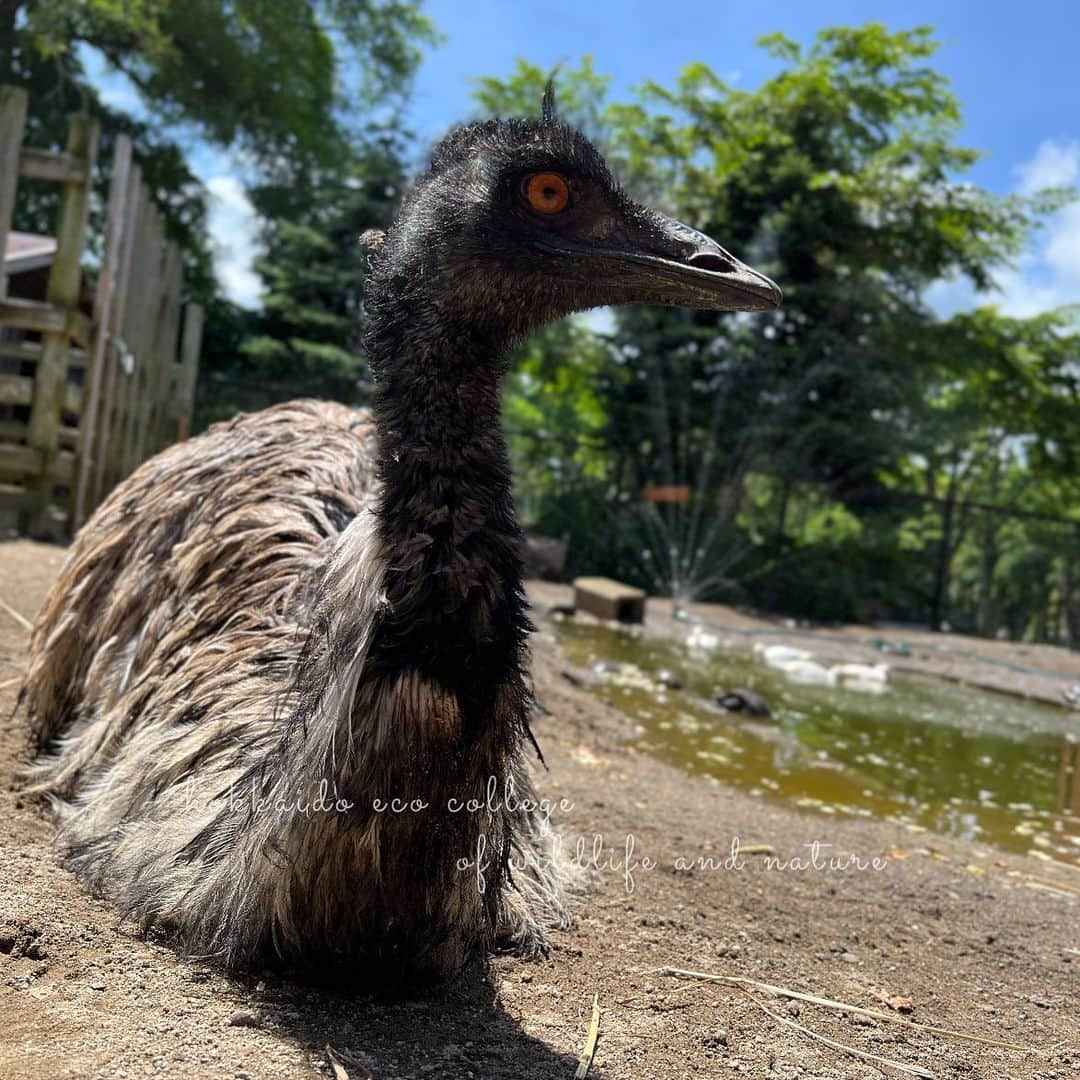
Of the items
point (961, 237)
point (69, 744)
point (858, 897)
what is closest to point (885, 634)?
point (961, 237)

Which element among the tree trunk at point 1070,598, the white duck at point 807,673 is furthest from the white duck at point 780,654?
the tree trunk at point 1070,598

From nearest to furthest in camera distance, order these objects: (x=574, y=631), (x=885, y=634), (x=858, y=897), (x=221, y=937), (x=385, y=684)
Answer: (x=385, y=684), (x=221, y=937), (x=858, y=897), (x=574, y=631), (x=885, y=634)

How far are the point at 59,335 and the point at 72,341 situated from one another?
2.37ft

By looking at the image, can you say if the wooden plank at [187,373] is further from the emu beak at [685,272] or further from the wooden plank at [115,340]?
the emu beak at [685,272]

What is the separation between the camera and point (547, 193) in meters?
2.54

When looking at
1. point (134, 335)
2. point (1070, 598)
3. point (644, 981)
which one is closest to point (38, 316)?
point (134, 335)

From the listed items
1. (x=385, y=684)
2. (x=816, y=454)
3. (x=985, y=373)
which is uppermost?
(x=985, y=373)

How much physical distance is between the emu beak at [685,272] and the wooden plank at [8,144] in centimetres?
618

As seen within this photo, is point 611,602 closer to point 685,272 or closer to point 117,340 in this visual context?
point 117,340

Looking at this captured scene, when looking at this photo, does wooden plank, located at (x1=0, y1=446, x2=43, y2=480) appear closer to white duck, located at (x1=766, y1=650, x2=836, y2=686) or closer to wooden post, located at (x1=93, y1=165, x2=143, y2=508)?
wooden post, located at (x1=93, y1=165, x2=143, y2=508)

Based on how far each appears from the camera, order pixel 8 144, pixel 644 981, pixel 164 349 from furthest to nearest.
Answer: pixel 164 349
pixel 8 144
pixel 644 981

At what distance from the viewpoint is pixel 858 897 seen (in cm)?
366

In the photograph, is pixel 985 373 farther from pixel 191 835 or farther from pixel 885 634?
pixel 191 835

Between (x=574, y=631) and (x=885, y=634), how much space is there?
679cm
